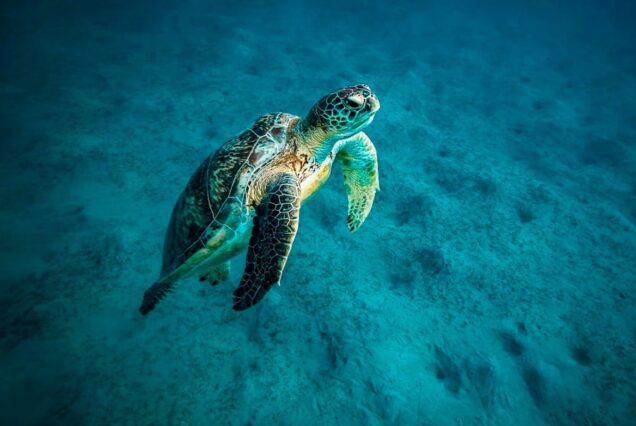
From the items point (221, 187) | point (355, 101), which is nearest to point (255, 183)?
point (221, 187)

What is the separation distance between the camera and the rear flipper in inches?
121

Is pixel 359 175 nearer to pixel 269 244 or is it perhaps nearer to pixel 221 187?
pixel 221 187

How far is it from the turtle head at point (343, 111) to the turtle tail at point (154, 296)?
193 centimetres

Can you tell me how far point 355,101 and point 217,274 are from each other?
2.18m

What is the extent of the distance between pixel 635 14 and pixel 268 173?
33474 millimetres

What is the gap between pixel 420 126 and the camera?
5918mm

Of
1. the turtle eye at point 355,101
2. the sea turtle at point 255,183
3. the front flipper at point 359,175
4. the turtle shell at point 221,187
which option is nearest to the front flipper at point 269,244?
the sea turtle at point 255,183

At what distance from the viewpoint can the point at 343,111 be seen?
7.48 ft

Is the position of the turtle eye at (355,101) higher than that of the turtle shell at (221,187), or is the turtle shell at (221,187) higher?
the turtle eye at (355,101)

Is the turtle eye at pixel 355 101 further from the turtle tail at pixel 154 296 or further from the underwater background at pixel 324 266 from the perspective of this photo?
the turtle tail at pixel 154 296

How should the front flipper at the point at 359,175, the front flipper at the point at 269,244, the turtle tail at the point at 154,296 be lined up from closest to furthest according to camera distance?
the front flipper at the point at 269,244, the turtle tail at the point at 154,296, the front flipper at the point at 359,175

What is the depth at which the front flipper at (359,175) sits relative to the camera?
3.06m

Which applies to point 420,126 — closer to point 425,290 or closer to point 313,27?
point 425,290

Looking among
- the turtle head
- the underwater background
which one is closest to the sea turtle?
the turtle head
